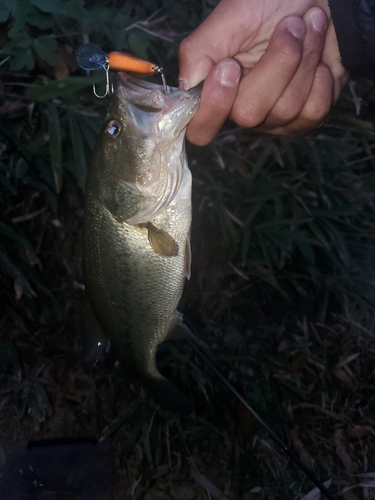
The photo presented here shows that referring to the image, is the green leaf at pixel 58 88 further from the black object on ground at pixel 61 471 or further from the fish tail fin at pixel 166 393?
the black object on ground at pixel 61 471

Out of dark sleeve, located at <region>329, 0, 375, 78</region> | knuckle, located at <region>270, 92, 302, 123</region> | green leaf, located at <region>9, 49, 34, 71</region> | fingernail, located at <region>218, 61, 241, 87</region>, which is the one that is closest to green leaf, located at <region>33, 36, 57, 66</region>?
green leaf, located at <region>9, 49, 34, 71</region>

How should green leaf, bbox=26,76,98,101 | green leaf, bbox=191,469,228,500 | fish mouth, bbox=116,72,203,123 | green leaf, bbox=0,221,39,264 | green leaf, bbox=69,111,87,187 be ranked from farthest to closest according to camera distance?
green leaf, bbox=191,469,228,500, green leaf, bbox=0,221,39,264, green leaf, bbox=69,111,87,187, green leaf, bbox=26,76,98,101, fish mouth, bbox=116,72,203,123

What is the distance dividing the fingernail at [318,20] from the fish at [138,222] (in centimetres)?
51

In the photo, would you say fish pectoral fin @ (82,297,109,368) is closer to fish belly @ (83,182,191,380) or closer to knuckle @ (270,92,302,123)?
fish belly @ (83,182,191,380)

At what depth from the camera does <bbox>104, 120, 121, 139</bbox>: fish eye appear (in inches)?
51.6

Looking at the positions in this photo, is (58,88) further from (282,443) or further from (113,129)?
(282,443)

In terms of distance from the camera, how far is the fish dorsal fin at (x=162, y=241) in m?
1.39

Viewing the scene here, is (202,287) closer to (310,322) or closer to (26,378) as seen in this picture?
(310,322)

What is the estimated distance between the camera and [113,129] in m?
1.33

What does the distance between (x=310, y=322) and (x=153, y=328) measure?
5.14 feet

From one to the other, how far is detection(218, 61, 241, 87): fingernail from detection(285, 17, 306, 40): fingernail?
20 cm

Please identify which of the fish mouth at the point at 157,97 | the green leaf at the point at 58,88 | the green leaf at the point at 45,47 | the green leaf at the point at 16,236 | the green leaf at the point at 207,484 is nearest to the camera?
the fish mouth at the point at 157,97

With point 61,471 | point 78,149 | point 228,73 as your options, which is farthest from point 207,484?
point 228,73

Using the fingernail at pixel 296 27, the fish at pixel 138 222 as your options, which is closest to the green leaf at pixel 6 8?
the fish at pixel 138 222
